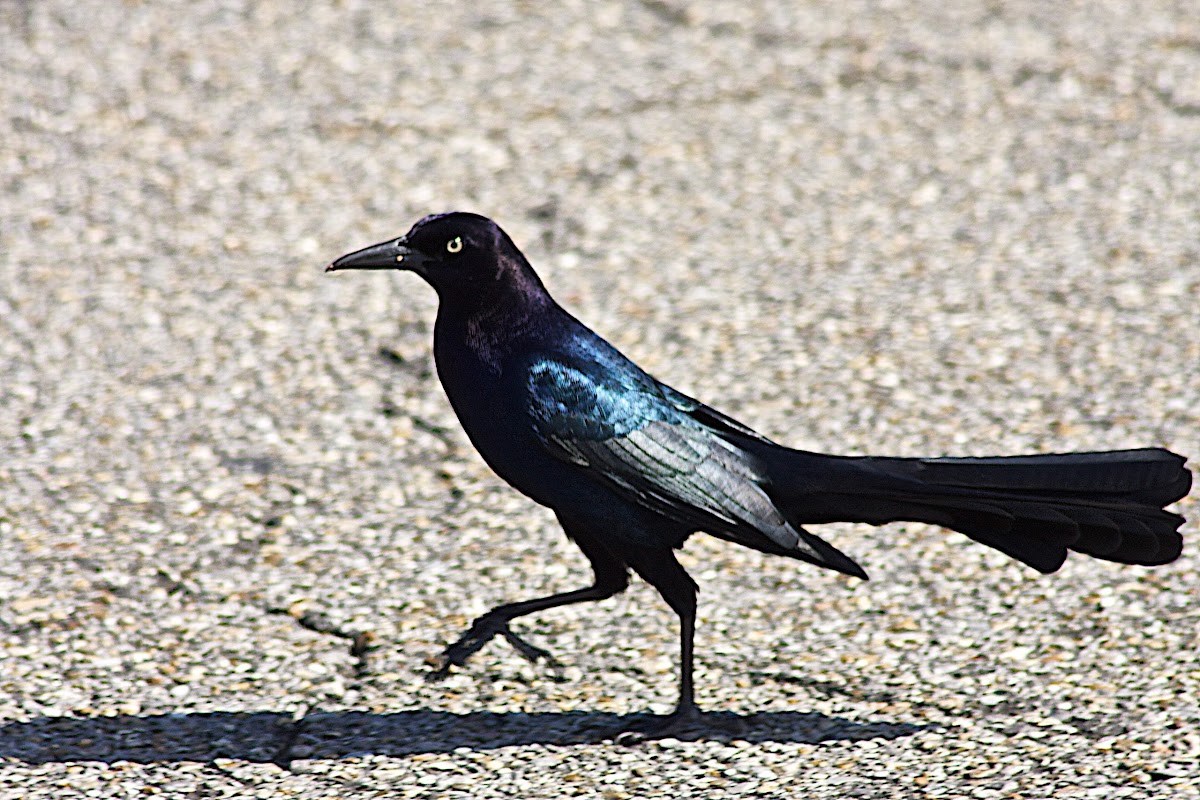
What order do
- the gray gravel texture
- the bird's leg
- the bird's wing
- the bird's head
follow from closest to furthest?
the bird's wing
the bird's head
the gray gravel texture
the bird's leg

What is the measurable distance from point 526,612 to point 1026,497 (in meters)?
1.20

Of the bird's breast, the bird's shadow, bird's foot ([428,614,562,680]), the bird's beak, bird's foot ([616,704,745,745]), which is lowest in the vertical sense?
the bird's shadow

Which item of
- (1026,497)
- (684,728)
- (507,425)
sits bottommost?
(684,728)

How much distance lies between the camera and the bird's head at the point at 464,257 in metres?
3.82

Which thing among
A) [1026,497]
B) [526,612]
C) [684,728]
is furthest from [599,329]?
[1026,497]

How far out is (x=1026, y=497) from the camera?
12.2 feet

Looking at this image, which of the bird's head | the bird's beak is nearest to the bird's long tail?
the bird's head

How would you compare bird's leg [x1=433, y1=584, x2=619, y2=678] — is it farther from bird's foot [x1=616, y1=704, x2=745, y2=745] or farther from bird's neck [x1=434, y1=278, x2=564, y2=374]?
bird's neck [x1=434, y1=278, x2=564, y2=374]

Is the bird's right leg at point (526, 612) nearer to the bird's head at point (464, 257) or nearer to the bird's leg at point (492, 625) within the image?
the bird's leg at point (492, 625)

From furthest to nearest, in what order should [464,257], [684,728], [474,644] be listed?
[474,644], [684,728], [464,257]

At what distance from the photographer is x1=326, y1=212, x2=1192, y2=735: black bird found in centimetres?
372

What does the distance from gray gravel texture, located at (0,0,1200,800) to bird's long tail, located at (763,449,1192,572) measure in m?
0.46

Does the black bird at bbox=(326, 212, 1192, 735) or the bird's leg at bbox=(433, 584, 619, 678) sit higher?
the black bird at bbox=(326, 212, 1192, 735)

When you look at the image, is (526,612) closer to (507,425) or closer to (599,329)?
(507,425)
